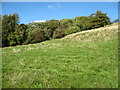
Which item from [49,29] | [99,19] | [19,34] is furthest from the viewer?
[49,29]

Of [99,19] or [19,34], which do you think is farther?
[19,34]

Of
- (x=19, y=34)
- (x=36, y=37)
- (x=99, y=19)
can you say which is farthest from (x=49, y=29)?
(x=99, y=19)

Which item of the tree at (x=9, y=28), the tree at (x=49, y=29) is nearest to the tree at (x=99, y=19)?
the tree at (x=49, y=29)

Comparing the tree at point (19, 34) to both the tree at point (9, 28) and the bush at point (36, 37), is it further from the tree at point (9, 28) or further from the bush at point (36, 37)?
the bush at point (36, 37)

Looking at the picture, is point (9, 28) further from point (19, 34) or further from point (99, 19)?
point (99, 19)

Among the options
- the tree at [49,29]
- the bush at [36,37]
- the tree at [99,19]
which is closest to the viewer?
the tree at [99,19]

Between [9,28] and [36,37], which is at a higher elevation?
[9,28]

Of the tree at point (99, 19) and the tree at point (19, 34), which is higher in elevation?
the tree at point (99, 19)

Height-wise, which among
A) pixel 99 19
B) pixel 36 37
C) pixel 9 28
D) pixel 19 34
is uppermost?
pixel 99 19

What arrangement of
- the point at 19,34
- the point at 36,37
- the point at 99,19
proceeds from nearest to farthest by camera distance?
the point at 99,19, the point at 19,34, the point at 36,37

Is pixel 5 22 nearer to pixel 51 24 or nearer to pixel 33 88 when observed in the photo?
pixel 51 24

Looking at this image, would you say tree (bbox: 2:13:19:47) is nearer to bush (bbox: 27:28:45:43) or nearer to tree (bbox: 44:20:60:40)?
bush (bbox: 27:28:45:43)

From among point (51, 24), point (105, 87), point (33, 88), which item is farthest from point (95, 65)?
point (51, 24)

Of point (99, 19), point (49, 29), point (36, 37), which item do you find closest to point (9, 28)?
point (36, 37)
